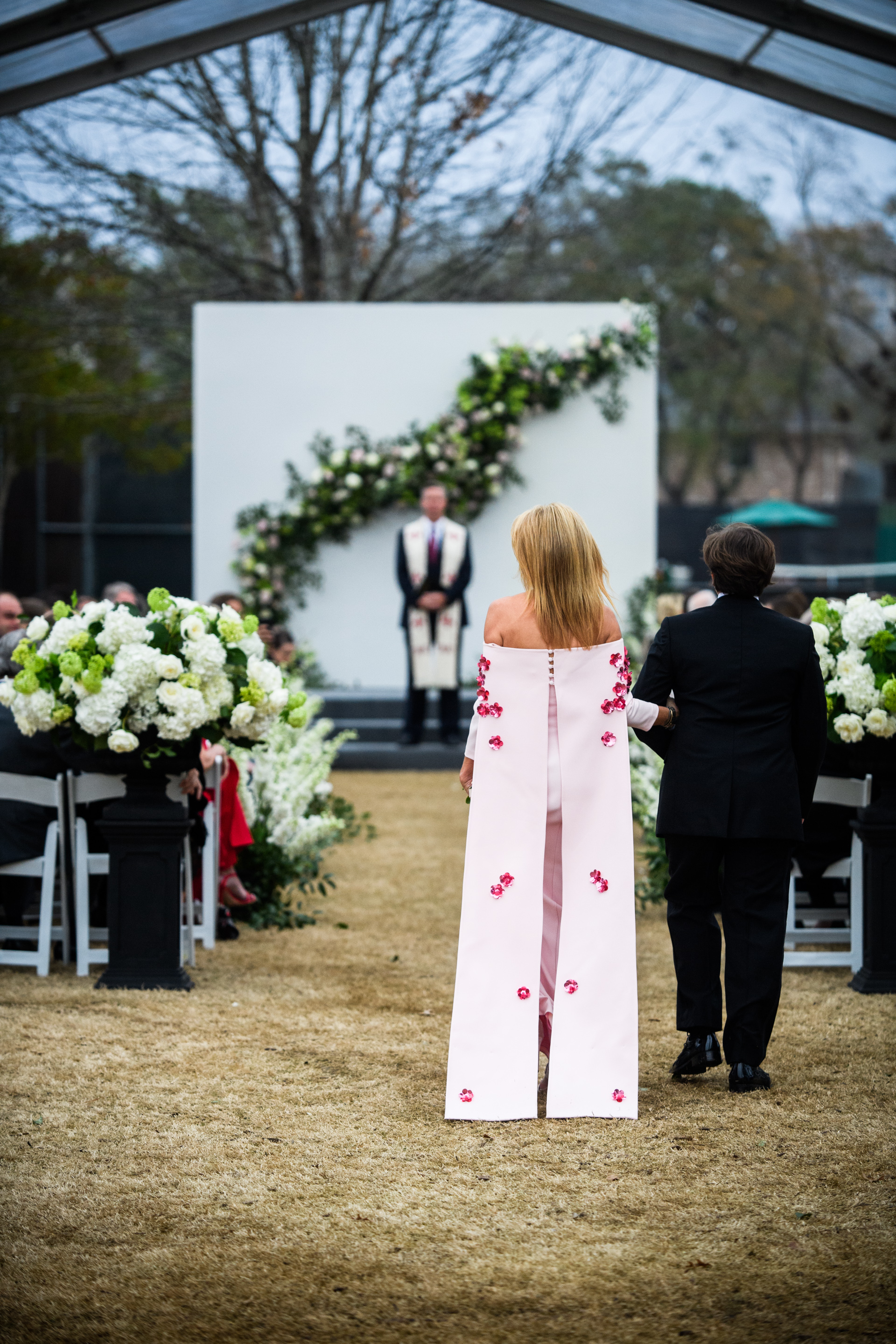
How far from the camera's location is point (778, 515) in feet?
79.9

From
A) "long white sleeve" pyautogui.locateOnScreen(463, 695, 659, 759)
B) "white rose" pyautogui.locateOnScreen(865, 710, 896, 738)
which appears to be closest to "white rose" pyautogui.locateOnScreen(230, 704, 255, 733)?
"long white sleeve" pyautogui.locateOnScreen(463, 695, 659, 759)

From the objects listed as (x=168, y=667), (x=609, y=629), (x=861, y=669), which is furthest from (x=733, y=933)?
(x=168, y=667)

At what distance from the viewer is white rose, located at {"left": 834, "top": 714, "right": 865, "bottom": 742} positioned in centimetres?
489

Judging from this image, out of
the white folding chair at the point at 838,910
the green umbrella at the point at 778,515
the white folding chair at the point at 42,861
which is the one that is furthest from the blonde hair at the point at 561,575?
the green umbrella at the point at 778,515

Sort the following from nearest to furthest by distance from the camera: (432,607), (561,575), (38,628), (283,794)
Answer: (561,575) < (38,628) < (283,794) < (432,607)

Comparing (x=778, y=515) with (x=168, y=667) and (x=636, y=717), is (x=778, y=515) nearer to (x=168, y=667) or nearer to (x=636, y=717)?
(x=168, y=667)

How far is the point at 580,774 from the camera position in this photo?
3758 mm

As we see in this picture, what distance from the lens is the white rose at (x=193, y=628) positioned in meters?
4.92

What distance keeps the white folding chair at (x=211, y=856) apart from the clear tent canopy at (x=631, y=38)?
18.8 ft

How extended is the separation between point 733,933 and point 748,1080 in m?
0.45

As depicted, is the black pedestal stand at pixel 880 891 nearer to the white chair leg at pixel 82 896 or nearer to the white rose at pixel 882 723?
the white rose at pixel 882 723

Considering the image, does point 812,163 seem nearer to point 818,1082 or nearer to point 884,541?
point 884,541

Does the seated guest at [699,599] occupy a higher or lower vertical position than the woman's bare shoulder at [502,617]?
higher

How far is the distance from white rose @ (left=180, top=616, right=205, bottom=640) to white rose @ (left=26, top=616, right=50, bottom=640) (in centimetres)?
53
